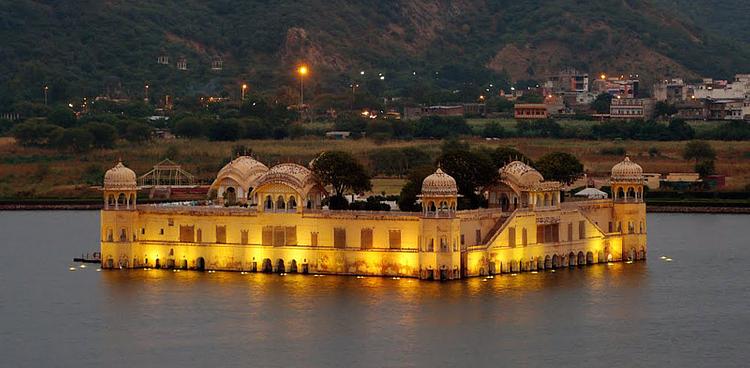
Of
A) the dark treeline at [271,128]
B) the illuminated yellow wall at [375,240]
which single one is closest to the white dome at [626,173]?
the illuminated yellow wall at [375,240]

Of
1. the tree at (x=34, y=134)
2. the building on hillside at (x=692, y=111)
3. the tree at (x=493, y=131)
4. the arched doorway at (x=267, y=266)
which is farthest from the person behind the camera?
the building on hillside at (x=692, y=111)

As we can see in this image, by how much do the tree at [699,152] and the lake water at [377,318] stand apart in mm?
31717

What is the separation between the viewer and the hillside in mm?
147250

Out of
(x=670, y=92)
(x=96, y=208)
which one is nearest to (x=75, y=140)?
(x=96, y=208)

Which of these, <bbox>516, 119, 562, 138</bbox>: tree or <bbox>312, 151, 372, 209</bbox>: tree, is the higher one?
<bbox>516, 119, 562, 138</bbox>: tree

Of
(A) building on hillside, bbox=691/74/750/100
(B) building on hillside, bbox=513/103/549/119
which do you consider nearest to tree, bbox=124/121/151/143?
(B) building on hillside, bbox=513/103/549/119

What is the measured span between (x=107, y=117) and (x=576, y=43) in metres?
67.3

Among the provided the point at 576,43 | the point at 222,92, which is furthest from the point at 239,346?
the point at 576,43

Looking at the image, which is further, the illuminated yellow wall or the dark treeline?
the dark treeline

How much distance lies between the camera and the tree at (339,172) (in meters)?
63.1

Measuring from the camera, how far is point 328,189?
2566 inches

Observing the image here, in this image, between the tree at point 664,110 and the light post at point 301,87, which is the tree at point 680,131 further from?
the light post at point 301,87

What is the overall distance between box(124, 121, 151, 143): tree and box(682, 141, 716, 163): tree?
28.4m

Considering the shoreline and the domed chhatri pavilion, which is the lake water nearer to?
the domed chhatri pavilion
